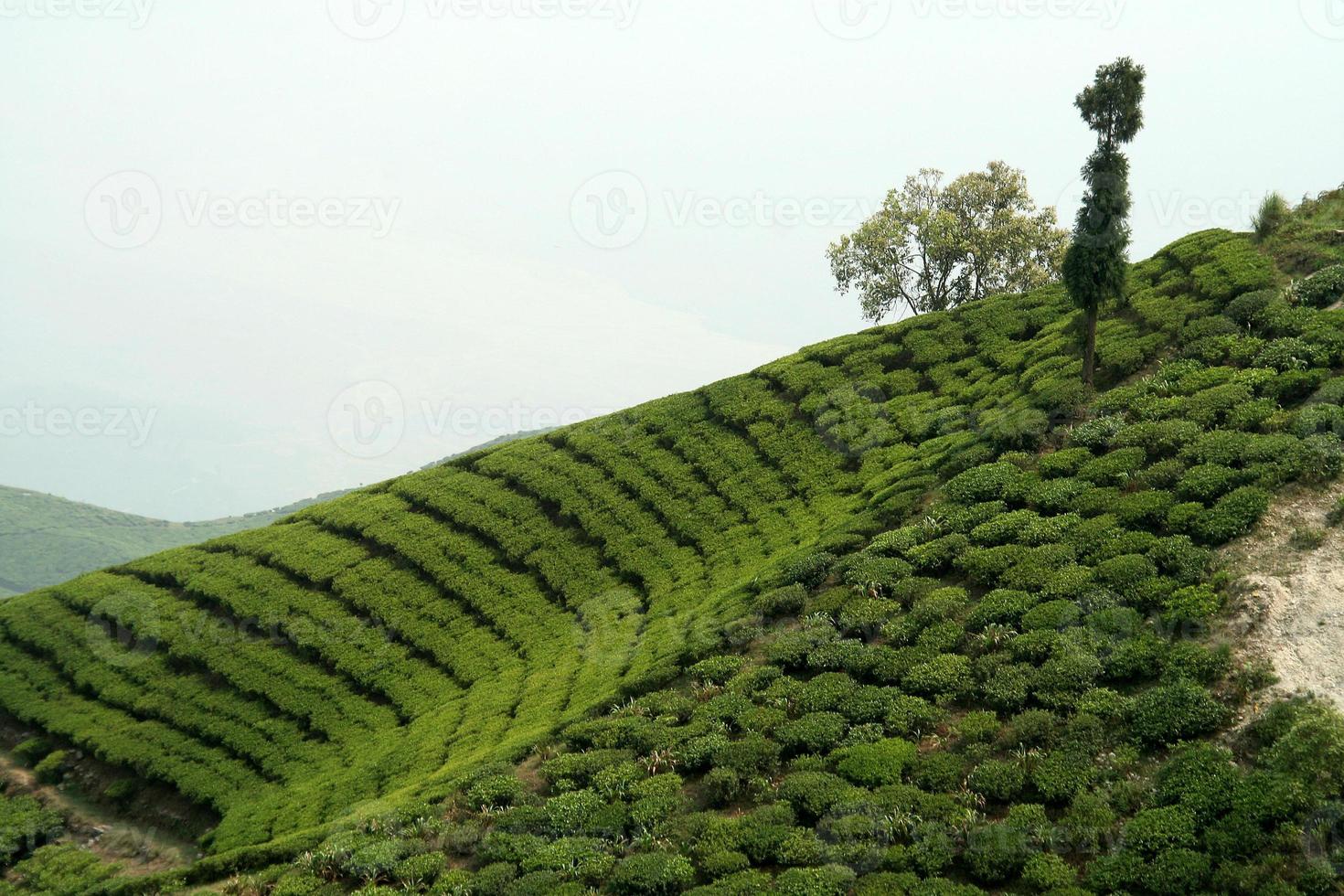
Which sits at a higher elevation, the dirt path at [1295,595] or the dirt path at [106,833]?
the dirt path at [1295,595]

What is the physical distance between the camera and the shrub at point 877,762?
18.9 metres

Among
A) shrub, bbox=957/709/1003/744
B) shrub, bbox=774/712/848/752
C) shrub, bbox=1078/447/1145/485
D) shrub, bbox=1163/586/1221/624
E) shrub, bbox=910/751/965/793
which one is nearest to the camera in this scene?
shrub, bbox=910/751/965/793

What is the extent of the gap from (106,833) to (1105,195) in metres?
39.5

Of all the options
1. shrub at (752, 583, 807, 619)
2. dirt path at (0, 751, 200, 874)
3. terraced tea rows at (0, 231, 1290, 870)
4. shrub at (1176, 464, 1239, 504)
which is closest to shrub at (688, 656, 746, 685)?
terraced tea rows at (0, 231, 1290, 870)

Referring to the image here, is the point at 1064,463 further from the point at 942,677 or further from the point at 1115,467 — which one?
the point at 942,677

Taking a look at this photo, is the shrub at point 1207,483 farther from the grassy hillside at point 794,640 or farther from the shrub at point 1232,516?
the shrub at point 1232,516

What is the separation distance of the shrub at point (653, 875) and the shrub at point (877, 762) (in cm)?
398

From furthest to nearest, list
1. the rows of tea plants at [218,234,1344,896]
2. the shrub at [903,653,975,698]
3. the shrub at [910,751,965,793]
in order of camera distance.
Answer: the shrub at [903,653,975,698] < the shrub at [910,751,965,793] < the rows of tea plants at [218,234,1344,896]

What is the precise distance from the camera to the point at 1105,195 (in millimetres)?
30266

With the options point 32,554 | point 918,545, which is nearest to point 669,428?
point 918,545

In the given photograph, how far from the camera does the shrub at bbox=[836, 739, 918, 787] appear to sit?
62.0 feet

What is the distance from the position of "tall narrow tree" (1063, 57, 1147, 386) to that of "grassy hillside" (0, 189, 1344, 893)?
8.82 ft

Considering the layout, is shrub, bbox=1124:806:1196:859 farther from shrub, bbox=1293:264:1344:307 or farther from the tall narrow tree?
shrub, bbox=1293:264:1344:307

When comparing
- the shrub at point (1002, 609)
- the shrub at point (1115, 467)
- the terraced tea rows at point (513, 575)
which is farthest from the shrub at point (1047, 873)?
the shrub at point (1115, 467)
